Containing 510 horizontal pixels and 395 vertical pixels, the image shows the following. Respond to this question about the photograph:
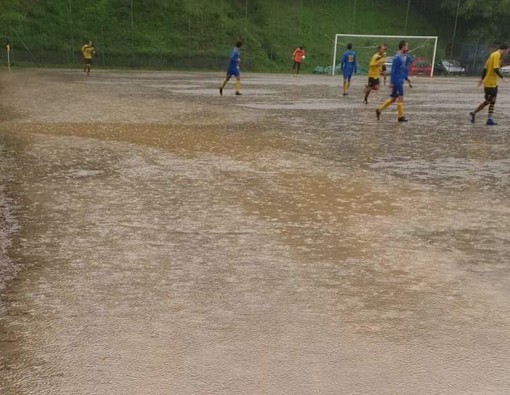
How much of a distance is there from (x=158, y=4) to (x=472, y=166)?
36.0m

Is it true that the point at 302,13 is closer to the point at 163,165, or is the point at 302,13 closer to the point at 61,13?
the point at 61,13

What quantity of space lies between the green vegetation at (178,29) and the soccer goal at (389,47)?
238 centimetres

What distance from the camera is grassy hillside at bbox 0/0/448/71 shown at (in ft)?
117

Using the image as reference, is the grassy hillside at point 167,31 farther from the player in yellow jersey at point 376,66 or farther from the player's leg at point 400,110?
the player's leg at point 400,110

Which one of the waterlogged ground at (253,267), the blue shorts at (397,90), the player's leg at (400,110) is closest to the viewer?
the waterlogged ground at (253,267)

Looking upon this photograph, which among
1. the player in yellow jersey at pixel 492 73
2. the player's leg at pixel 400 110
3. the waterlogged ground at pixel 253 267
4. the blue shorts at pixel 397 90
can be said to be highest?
the player in yellow jersey at pixel 492 73

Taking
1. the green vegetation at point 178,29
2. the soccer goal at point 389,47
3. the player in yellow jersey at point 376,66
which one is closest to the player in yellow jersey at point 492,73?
the player in yellow jersey at point 376,66

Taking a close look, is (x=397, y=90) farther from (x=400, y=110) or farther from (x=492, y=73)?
(x=492, y=73)

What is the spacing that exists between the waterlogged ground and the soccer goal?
31.5m

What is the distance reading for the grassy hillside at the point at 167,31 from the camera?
35.7 meters

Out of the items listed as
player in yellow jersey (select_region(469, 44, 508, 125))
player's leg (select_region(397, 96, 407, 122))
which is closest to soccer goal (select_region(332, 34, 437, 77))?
player's leg (select_region(397, 96, 407, 122))

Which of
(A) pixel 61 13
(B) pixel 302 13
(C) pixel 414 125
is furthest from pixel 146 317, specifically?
(B) pixel 302 13

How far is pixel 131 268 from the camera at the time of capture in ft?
14.5

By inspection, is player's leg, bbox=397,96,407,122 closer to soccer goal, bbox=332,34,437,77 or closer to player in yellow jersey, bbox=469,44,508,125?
player in yellow jersey, bbox=469,44,508,125
